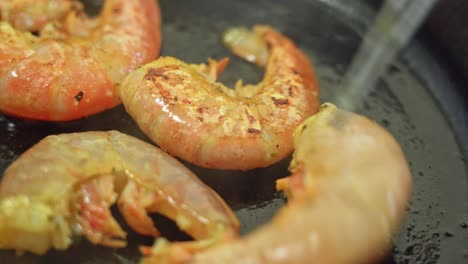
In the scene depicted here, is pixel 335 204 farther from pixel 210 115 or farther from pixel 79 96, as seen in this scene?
pixel 79 96

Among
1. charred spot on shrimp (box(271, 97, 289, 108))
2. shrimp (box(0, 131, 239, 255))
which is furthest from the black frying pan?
charred spot on shrimp (box(271, 97, 289, 108))

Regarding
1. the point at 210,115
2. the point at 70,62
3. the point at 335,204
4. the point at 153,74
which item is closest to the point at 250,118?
the point at 210,115

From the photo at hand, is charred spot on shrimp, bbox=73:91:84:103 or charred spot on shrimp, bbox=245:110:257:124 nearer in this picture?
charred spot on shrimp, bbox=245:110:257:124

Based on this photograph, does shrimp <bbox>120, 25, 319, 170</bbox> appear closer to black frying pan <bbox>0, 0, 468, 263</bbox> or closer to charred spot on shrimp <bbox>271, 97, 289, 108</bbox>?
charred spot on shrimp <bbox>271, 97, 289, 108</bbox>

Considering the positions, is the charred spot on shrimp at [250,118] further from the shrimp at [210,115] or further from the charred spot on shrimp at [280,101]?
the charred spot on shrimp at [280,101]

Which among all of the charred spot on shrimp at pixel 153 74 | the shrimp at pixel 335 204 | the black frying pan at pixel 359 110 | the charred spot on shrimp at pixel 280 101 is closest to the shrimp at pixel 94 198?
the black frying pan at pixel 359 110

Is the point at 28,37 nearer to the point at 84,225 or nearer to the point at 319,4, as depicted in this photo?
the point at 84,225

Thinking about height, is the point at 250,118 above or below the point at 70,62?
above
